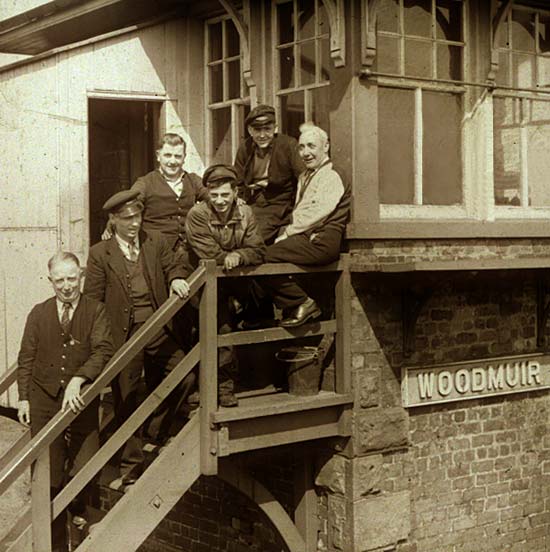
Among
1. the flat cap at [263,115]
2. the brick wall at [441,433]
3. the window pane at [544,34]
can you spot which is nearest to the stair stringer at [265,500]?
the brick wall at [441,433]

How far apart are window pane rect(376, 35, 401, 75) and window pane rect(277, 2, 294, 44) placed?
36.1 inches

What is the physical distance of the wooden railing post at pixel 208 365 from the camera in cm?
715

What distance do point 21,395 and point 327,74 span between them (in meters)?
3.65

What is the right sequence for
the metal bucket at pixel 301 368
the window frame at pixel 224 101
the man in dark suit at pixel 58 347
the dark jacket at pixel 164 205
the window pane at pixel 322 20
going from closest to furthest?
the man in dark suit at pixel 58 347 < the metal bucket at pixel 301 368 < the dark jacket at pixel 164 205 < the window pane at pixel 322 20 < the window frame at pixel 224 101

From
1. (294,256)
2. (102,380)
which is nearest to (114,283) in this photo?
(102,380)

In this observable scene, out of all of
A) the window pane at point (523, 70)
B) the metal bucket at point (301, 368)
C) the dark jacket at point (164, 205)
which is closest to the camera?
the metal bucket at point (301, 368)

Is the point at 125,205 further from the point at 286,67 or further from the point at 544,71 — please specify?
the point at 544,71

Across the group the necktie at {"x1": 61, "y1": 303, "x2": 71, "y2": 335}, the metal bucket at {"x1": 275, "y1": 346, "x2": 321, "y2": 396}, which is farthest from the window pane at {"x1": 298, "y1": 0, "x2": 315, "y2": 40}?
the necktie at {"x1": 61, "y1": 303, "x2": 71, "y2": 335}

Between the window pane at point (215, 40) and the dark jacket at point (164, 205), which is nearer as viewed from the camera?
the dark jacket at point (164, 205)

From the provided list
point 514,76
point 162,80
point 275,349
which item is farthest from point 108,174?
point 514,76

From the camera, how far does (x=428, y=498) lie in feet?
28.6

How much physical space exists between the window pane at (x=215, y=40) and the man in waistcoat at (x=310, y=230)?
2.44 meters

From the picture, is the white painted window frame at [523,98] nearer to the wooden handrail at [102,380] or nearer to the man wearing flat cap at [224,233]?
the man wearing flat cap at [224,233]

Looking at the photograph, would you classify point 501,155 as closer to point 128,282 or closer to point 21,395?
point 128,282
